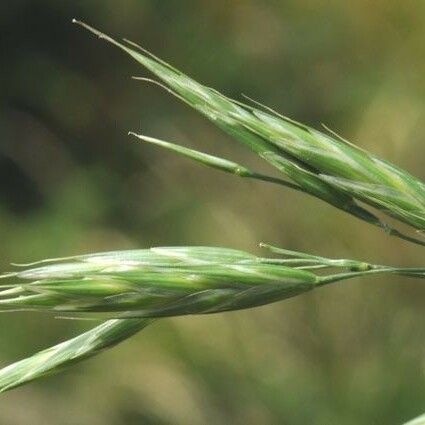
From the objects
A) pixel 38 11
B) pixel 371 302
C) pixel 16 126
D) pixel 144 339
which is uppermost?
pixel 38 11

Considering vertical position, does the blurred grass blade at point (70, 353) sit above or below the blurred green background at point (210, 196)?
below

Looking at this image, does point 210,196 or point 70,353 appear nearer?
point 70,353

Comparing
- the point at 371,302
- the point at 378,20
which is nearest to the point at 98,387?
the point at 371,302

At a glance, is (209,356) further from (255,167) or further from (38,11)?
(38,11)

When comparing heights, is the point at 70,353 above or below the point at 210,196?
below

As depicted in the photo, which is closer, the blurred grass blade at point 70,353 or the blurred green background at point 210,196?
the blurred grass blade at point 70,353
